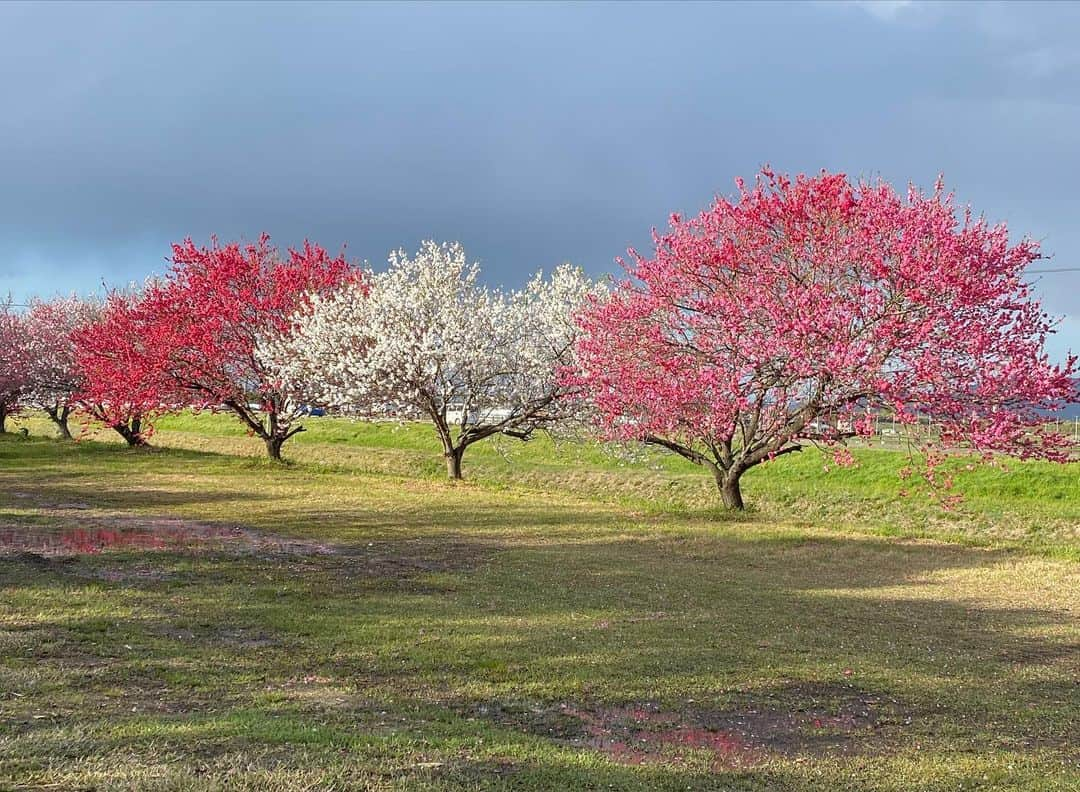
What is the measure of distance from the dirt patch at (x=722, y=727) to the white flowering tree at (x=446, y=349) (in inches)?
770

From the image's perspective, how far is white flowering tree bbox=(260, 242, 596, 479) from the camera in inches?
1080

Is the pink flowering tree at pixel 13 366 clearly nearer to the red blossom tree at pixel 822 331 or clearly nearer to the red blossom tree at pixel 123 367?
the red blossom tree at pixel 123 367

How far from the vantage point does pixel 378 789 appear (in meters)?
5.16

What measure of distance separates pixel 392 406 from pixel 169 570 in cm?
1579

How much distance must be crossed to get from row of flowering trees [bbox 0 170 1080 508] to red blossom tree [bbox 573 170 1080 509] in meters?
0.04

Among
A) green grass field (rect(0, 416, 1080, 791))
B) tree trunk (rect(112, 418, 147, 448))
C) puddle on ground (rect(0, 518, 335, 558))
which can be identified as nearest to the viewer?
green grass field (rect(0, 416, 1080, 791))

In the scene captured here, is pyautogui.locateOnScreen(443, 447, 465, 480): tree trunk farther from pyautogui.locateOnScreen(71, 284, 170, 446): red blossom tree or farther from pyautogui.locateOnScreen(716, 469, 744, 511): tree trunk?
pyautogui.locateOnScreen(71, 284, 170, 446): red blossom tree

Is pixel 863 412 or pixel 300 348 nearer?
pixel 863 412

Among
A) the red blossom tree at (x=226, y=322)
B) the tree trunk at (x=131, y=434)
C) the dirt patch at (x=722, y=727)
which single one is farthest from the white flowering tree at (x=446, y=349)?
the dirt patch at (x=722, y=727)

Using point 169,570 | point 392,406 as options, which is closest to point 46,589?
point 169,570

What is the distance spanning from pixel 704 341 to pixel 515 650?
12.8 meters

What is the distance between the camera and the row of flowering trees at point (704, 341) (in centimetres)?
1809

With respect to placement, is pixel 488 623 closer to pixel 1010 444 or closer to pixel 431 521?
pixel 431 521

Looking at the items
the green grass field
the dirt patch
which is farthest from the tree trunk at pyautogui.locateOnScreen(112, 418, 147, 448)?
the dirt patch
